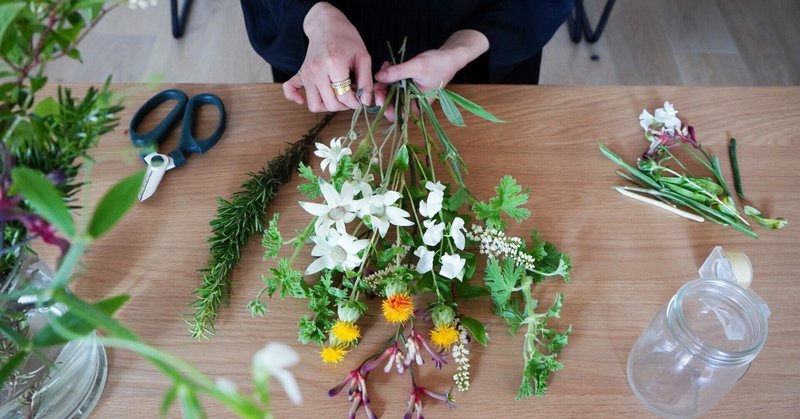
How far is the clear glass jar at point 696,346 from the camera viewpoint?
612 mm

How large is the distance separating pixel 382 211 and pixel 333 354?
16cm

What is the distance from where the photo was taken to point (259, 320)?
73 cm

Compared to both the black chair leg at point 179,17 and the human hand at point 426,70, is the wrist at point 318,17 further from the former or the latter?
the black chair leg at point 179,17

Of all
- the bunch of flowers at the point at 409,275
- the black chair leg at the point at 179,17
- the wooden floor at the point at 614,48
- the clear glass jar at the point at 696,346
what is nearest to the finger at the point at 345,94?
the bunch of flowers at the point at 409,275

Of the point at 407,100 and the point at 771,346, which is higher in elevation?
the point at 407,100

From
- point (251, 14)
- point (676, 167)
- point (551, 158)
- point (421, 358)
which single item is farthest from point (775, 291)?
point (251, 14)

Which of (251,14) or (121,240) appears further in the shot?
(251,14)

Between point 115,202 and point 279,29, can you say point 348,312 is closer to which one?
point 115,202

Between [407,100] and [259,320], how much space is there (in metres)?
0.33

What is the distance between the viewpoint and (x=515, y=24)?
3.44 ft

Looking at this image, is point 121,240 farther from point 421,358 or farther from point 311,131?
point 421,358

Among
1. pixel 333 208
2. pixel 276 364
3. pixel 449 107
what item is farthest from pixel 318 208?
pixel 276 364

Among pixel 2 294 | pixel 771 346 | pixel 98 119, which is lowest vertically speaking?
pixel 771 346

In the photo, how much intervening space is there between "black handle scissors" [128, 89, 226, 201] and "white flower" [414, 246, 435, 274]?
34 cm
